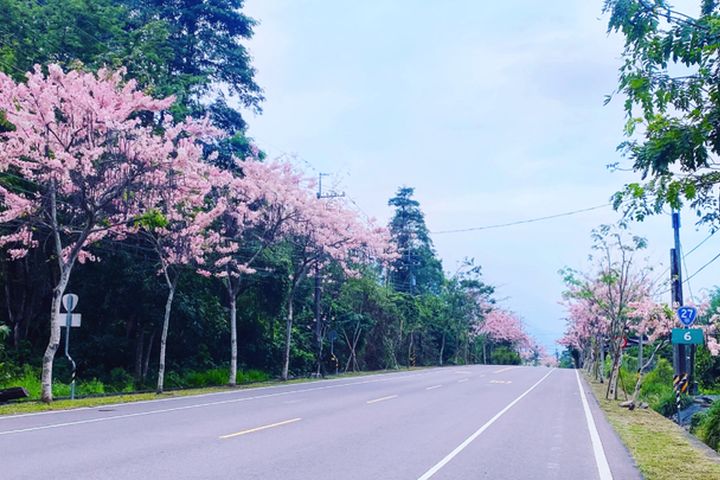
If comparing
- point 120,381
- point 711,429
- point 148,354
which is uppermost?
point 148,354

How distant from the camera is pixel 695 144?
6805mm

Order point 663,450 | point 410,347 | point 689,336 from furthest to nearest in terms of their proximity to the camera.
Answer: point 410,347, point 689,336, point 663,450

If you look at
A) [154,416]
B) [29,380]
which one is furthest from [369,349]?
[154,416]

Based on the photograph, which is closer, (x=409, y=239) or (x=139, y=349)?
(x=139, y=349)

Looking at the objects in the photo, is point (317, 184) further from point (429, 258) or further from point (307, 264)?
point (429, 258)

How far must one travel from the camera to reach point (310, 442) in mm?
11305

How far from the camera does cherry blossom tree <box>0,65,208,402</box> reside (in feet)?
59.3

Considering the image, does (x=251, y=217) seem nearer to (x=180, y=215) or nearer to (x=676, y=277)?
(x=180, y=215)

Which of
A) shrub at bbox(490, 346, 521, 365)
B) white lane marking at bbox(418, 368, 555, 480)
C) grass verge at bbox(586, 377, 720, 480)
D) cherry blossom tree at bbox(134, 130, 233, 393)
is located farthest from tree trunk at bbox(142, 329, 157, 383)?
shrub at bbox(490, 346, 521, 365)

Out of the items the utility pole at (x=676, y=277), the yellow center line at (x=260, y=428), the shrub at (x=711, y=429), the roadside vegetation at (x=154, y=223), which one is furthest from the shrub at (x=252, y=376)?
the shrub at (x=711, y=429)

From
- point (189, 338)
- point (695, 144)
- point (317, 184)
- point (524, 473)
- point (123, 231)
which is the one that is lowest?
point (524, 473)

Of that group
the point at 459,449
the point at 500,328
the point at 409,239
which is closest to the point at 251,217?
the point at 459,449

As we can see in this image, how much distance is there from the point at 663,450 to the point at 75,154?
16.4m

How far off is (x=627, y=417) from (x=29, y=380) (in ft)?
60.3
